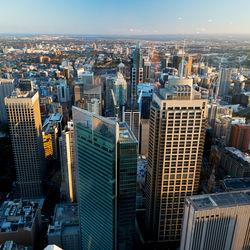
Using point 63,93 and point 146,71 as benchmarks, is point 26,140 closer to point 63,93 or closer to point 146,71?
point 63,93

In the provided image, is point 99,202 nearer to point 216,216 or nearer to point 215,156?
point 216,216

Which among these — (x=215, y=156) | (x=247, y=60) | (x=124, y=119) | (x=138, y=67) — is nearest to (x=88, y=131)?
(x=124, y=119)

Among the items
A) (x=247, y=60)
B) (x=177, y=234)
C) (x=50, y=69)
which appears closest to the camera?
(x=177, y=234)

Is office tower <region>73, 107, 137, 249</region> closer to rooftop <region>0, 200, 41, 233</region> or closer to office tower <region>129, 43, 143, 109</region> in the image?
rooftop <region>0, 200, 41, 233</region>

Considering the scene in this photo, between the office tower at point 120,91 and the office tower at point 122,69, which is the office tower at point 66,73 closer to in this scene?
the office tower at point 122,69

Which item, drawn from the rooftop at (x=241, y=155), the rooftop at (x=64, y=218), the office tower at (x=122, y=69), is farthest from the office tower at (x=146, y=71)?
the rooftop at (x=64, y=218)

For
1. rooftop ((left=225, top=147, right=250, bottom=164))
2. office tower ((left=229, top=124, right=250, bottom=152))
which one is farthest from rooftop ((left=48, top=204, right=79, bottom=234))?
office tower ((left=229, top=124, right=250, bottom=152))
